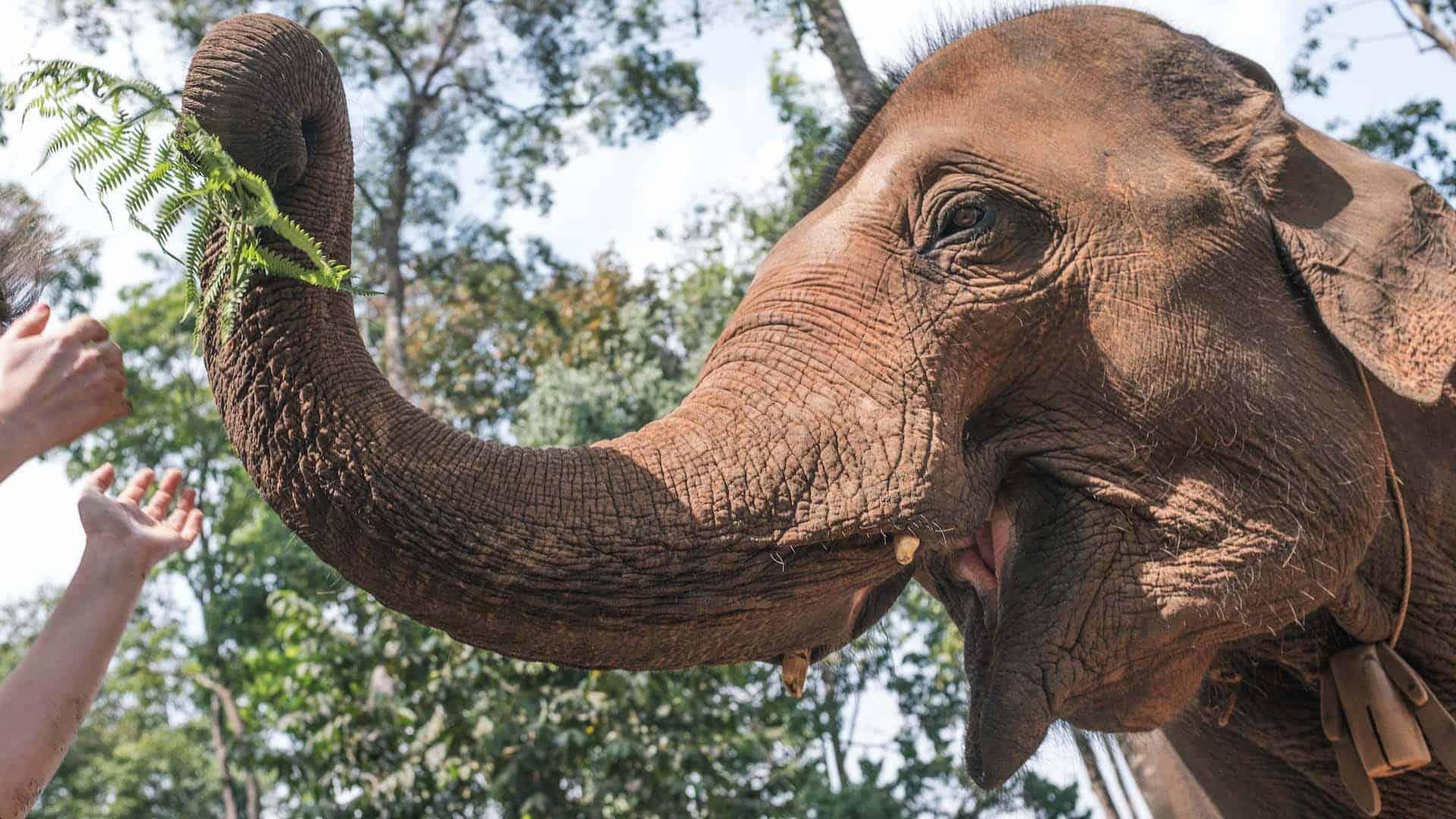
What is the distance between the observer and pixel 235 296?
168 centimetres

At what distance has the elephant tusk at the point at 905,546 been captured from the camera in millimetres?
2021

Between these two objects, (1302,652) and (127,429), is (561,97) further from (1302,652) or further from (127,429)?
(1302,652)

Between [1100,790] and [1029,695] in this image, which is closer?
[1029,695]

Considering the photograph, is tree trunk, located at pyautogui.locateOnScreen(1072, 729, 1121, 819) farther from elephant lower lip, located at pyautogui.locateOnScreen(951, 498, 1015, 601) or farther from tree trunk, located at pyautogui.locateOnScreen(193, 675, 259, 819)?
tree trunk, located at pyautogui.locateOnScreen(193, 675, 259, 819)

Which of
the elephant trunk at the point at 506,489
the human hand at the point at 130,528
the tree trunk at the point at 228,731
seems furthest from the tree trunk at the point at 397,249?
the elephant trunk at the point at 506,489

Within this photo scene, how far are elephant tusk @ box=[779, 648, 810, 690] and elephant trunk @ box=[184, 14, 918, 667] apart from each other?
12 millimetres

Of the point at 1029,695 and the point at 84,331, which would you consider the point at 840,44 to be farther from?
the point at 84,331

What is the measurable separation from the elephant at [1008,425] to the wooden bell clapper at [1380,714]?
0.12 feet

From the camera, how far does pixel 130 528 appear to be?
7.13 ft

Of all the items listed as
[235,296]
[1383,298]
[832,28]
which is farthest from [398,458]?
[832,28]

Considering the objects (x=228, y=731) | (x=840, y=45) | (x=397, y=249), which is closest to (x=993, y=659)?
(x=840, y=45)

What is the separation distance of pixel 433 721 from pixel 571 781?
97 centimetres

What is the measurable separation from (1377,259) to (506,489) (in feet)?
4.97

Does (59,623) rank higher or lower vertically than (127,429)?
lower
